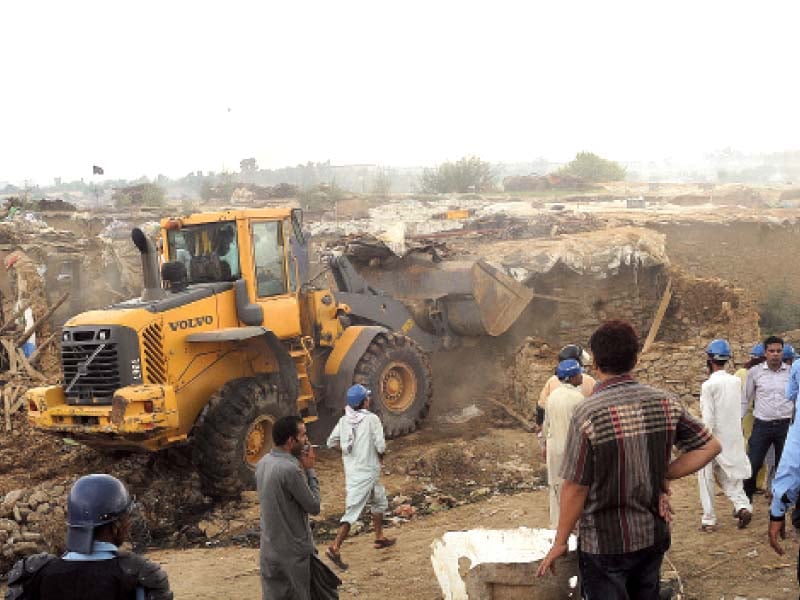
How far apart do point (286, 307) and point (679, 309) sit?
6790mm

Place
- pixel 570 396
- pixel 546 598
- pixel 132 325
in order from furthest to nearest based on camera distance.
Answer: pixel 132 325 → pixel 570 396 → pixel 546 598

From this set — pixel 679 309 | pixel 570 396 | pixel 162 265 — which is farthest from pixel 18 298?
pixel 570 396

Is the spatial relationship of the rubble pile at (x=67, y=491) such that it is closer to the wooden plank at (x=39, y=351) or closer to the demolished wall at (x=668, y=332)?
the wooden plank at (x=39, y=351)

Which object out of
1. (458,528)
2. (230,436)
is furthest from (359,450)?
(230,436)

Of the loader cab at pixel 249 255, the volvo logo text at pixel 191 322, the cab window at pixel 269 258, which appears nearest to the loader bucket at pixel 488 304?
the loader cab at pixel 249 255

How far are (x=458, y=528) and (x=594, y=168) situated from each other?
39.8 m

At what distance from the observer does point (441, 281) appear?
40.6ft

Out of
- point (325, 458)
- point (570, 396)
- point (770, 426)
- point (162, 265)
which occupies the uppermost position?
point (162, 265)

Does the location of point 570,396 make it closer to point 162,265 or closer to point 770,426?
point 770,426

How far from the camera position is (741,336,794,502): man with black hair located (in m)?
7.29

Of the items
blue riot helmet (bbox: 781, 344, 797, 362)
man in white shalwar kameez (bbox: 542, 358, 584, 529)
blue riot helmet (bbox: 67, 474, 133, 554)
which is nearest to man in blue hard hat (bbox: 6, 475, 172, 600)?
blue riot helmet (bbox: 67, 474, 133, 554)

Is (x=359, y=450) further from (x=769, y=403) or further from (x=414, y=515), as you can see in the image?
(x=769, y=403)

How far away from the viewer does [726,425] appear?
687 cm

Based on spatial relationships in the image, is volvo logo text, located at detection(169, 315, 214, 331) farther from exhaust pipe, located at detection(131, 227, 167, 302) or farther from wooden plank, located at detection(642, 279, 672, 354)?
wooden plank, located at detection(642, 279, 672, 354)
